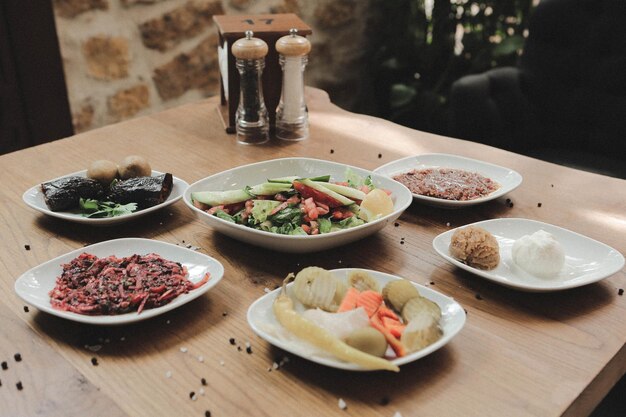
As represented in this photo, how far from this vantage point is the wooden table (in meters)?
0.77

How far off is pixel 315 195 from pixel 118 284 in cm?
→ 37

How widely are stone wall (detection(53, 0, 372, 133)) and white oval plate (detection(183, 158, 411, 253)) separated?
54.9 inches

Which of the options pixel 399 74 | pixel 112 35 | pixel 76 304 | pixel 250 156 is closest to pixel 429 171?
pixel 250 156

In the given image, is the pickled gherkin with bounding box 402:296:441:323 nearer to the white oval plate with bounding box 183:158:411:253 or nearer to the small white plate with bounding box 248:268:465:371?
the small white plate with bounding box 248:268:465:371

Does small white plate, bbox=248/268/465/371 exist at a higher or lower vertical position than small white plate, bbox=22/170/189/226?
higher

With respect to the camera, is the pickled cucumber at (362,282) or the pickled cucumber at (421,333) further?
the pickled cucumber at (362,282)

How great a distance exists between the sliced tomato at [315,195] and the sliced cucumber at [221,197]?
0.32 ft

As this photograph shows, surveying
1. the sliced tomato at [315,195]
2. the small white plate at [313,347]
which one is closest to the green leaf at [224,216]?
the sliced tomato at [315,195]

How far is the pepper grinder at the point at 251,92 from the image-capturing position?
1.53m

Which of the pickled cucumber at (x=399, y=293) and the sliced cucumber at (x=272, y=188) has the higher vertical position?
the sliced cucumber at (x=272, y=188)

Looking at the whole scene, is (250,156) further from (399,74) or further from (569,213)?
(399,74)

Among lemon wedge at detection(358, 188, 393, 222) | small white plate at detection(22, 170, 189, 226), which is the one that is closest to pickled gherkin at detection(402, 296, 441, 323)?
lemon wedge at detection(358, 188, 393, 222)

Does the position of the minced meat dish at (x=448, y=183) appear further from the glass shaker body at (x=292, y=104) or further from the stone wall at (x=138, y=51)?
the stone wall at (x=138, y=51)

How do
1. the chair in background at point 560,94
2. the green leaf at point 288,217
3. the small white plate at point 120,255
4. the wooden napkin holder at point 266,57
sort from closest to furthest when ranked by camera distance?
the small white plate at point 120,255
the green leaf at point 288,217
the wooden napkin holder at point 266,57
the chair in background at point 560,94
